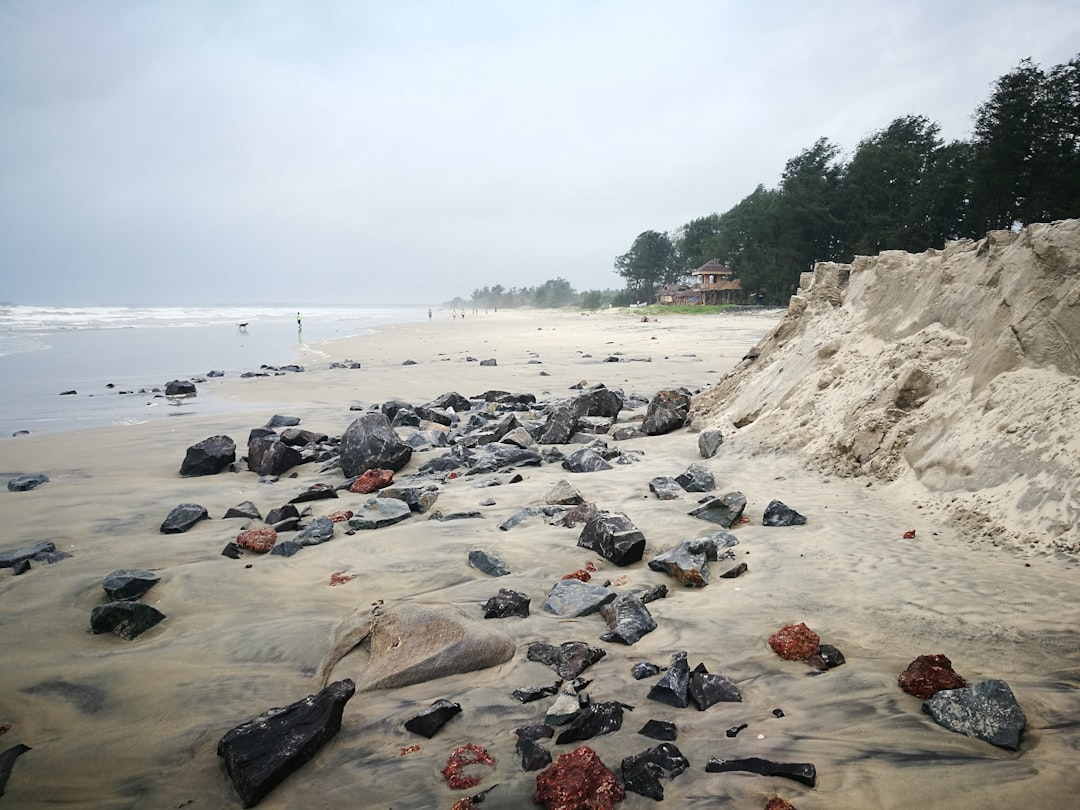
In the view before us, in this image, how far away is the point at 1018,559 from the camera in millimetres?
3375

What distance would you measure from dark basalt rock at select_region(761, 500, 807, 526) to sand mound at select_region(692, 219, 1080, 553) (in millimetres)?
945

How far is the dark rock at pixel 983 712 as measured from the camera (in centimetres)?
205

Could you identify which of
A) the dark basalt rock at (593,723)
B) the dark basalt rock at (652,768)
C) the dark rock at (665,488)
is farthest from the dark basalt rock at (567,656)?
the dark rock at (665,488)

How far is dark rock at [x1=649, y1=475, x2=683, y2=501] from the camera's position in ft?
17.4

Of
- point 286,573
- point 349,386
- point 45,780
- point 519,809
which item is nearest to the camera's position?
point 519,809

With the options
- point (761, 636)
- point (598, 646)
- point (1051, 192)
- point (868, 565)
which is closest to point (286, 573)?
A: point (598, 646)

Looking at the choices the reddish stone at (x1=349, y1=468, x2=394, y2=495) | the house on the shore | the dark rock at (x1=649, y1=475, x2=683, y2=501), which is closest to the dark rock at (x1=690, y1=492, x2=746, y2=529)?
the dark rock at (x1=649, y1=475, x2=683, y2=501)

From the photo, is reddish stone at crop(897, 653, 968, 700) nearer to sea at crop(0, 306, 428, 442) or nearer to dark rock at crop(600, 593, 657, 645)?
dark rock at crop(600, 593, 657, 645)

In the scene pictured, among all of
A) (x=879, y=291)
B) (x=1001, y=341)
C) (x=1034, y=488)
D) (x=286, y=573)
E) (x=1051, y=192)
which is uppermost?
(x=1051, y=192)

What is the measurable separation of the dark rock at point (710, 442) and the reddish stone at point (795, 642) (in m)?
4.03

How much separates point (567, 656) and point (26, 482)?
22.7 ft

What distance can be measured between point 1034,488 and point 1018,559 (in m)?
0.63

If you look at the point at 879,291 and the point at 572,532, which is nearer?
the point at 572,532

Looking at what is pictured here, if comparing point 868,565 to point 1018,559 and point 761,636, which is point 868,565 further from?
point 761,636
